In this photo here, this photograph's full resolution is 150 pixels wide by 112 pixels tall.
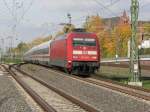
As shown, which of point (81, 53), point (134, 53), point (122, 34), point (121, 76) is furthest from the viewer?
point (122, 34)

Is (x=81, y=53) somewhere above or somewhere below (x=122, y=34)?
below

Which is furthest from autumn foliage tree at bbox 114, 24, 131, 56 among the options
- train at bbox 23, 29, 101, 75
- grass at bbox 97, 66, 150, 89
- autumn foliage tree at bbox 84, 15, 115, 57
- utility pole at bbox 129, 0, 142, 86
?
utility pole at bbox 129, 0, 142, 86

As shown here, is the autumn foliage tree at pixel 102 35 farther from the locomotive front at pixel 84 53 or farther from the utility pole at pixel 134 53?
the utility pole at pixel 134 53

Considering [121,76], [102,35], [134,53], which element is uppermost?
[102,35]

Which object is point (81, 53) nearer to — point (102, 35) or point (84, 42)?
point (84, 42)

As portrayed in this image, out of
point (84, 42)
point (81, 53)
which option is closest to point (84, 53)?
point (81, 53)

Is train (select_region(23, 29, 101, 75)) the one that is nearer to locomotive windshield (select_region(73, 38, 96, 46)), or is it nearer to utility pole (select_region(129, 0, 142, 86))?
locomotive windshield (select_region(73, 38, 96, 46))

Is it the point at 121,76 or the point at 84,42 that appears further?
the point at 121,76

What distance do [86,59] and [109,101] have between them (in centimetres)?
1701

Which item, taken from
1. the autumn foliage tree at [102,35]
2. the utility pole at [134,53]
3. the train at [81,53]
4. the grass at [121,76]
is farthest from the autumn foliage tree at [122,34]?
the utility pole at [134,53]

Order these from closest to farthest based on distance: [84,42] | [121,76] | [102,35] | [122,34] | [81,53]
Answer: [81,53], [84,42], [121,76], [122,34], [102,35]

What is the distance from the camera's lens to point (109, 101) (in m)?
16.9

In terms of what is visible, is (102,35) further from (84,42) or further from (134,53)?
(134,53)

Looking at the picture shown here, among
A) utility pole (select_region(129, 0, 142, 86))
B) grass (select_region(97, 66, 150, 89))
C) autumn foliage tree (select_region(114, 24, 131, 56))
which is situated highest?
autumn foliage tree (select_region(114, 24, 131, 56))
